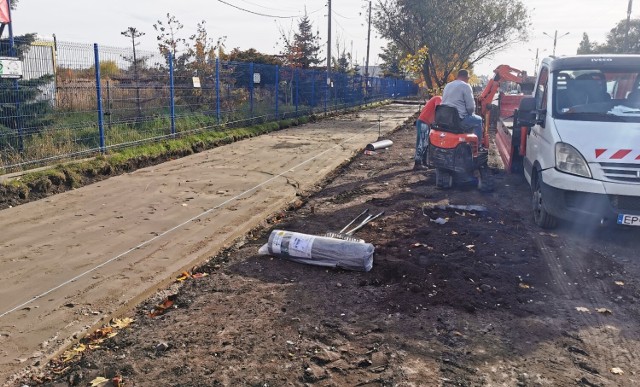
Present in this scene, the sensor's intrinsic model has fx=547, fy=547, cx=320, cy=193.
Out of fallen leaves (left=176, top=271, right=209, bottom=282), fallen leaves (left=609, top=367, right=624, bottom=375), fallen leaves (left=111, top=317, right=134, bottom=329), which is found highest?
fallen leaves (left=609, top=367, right=624, bottom=375)

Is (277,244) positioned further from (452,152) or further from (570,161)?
(452,152)

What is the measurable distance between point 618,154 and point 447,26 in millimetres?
36831

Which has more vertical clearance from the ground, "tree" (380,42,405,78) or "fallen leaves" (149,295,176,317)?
"tree" (380,42,405,78)

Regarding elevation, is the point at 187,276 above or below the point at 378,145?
below

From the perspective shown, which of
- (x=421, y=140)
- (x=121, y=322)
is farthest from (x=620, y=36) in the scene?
(x=121, y=322)

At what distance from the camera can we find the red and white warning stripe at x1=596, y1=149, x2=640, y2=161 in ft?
20.6

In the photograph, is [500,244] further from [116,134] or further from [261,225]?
[116,134]

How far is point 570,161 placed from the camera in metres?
6.57

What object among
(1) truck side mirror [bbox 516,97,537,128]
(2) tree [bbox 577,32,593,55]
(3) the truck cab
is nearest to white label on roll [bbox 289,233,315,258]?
(3) the truck cab

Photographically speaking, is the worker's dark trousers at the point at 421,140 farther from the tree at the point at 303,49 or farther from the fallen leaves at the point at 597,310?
the tree at the point at 303,49

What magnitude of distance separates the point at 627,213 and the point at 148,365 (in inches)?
212

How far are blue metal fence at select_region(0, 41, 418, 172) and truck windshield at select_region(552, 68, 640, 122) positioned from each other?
873cm

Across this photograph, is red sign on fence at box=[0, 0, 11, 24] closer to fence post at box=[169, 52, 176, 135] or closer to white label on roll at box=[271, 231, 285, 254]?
fence post at box=[169, 52, 176, 135]

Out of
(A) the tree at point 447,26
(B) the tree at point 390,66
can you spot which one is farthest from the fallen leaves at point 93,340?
(B) the tree at point 390,66
